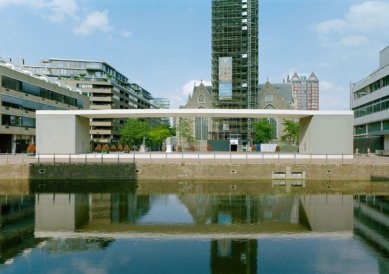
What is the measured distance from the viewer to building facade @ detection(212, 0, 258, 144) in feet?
317

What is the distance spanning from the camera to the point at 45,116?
1781 inches

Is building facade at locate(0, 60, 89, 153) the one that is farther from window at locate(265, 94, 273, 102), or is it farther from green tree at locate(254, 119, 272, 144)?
window at locate(265, 94, 273, 102)

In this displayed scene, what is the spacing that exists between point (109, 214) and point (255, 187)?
1573 cm

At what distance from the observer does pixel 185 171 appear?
3938cm

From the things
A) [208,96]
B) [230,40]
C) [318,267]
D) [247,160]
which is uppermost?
[230,40]

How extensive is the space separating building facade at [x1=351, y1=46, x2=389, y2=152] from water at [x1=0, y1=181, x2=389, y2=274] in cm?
4317

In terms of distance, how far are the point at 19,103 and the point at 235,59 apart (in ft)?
181

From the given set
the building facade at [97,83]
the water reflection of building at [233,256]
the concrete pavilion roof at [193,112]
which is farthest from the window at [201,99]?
the water reflection of building at [233,256]

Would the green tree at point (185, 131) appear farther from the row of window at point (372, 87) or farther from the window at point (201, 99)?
the row of window at point (372, 87)

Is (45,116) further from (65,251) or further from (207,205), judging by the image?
(65,251)

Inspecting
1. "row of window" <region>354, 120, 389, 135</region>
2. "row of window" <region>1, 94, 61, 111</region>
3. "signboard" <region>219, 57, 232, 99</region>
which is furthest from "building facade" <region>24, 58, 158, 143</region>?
"row of window" <region>354, 120, 389, 135</region>

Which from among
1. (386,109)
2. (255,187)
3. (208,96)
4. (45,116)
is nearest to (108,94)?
(208,96)

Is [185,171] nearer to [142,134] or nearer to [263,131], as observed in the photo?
[263,131]

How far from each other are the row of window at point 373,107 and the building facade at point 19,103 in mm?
64838
